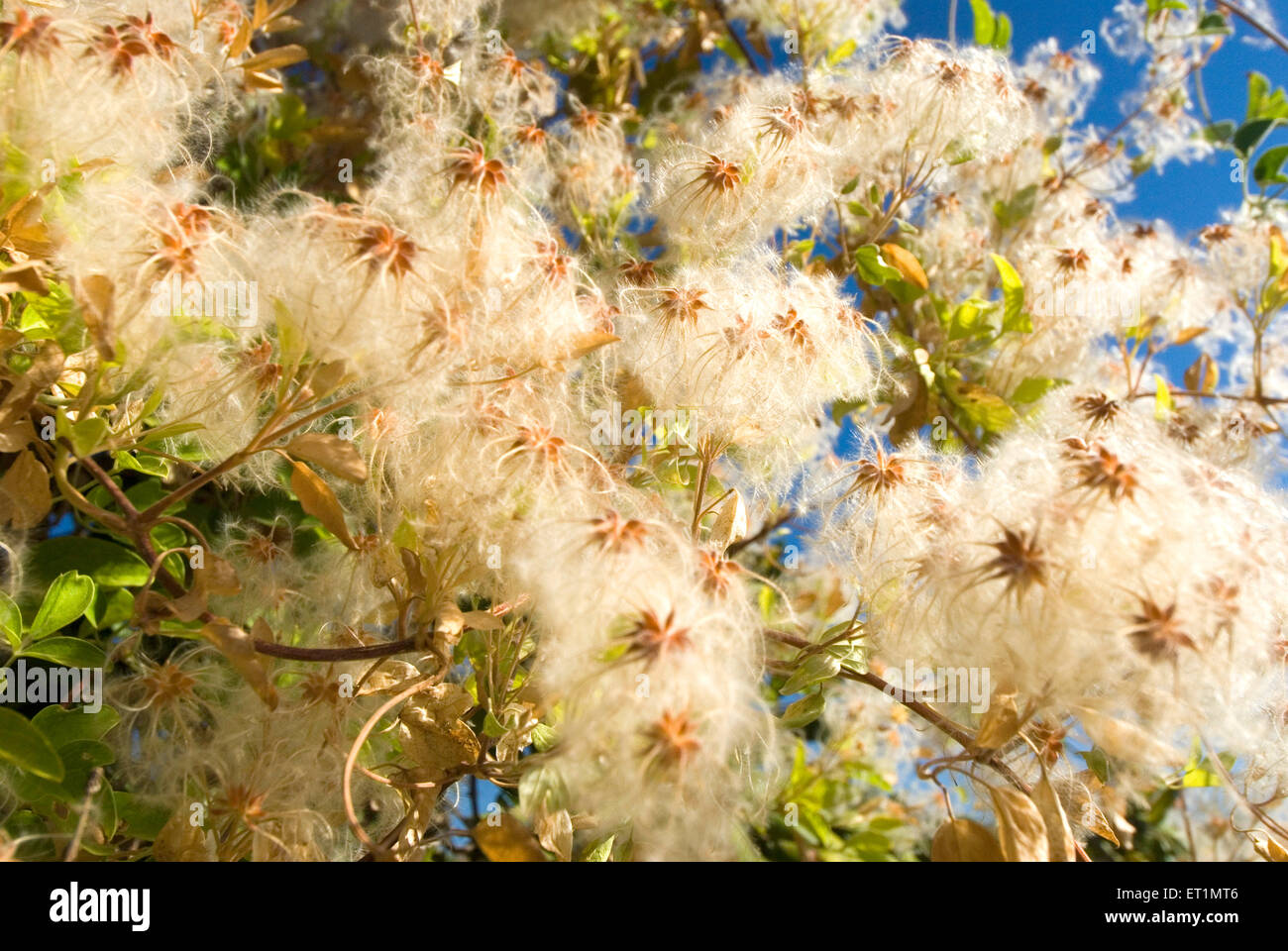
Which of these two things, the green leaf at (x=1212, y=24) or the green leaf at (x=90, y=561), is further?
the green leaf at (x=1212, y=24)

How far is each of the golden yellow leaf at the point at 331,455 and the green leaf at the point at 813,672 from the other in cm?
70

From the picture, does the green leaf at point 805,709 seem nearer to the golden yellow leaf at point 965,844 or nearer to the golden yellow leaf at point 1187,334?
the golden yellow leaf at point 965,844

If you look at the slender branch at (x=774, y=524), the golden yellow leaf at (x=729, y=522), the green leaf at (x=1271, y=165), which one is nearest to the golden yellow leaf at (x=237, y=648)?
the golden yellow leaf at (x=729, y=522)

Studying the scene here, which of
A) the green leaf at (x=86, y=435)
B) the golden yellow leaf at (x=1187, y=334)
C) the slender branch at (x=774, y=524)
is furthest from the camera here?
the golden yellow leaf at (x=1187, y=334)

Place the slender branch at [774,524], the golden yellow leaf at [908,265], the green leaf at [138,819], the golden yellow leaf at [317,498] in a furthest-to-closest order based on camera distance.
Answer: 1. the slender branch at [774,524]
2. the golden yellow leaf at [908,265]
3. the green leaf at [138,819]
4. the golden yellow leaf at [317,498]

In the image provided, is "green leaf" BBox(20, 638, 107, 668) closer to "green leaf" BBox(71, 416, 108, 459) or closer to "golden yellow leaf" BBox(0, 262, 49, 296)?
"green leaf" BBox(71, 416, 108, 459)

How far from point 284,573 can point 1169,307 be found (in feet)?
7.83

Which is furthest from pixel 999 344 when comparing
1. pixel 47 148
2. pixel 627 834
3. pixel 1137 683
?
pixel 47 148

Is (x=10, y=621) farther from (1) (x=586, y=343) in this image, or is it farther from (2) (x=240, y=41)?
(2) (x=240, y=41)

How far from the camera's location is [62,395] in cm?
139

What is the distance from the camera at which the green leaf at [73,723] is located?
132 centimetres

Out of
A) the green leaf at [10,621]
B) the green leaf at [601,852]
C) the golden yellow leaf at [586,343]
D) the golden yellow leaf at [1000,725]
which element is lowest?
the green leaf at [601,852]

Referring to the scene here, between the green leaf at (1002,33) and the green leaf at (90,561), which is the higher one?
the green leaf at (1002,33)
